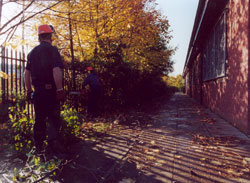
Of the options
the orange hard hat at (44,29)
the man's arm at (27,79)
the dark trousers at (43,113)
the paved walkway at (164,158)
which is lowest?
the paved walkway at (164,158)

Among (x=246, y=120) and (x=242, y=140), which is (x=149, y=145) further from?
(x=246, y=120)

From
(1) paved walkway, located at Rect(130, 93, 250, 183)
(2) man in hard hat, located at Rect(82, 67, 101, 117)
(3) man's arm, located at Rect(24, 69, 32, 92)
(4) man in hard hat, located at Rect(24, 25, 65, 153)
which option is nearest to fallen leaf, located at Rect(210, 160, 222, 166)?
(1) paved walkway, located at Rect(130, 93, 250, 183)

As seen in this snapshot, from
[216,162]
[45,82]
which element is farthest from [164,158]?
[45,82]

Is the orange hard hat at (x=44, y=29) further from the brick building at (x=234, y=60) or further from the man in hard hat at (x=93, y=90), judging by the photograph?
the man in hard hat at (x=93, y=90)

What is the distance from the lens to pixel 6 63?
5543 millimetres

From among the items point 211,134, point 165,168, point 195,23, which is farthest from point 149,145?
point 195,23

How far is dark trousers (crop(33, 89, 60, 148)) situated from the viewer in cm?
328

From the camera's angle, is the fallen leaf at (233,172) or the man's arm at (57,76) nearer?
the fallen leaf at (233,172)

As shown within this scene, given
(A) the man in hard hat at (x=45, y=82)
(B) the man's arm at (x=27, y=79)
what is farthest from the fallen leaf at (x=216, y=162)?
(B) the man's arm at (x=27, y=79)

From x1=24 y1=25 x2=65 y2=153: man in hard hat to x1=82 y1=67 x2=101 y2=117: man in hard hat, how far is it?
390 centimetres

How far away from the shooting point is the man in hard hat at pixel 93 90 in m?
7.28

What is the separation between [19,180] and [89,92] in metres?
5.61

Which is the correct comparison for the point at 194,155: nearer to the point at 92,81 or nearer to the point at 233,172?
the point at 233,172

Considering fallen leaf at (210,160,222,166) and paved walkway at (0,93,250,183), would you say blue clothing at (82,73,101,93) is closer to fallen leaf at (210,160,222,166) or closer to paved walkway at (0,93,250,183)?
paved walkway at (0,93,250,183)
